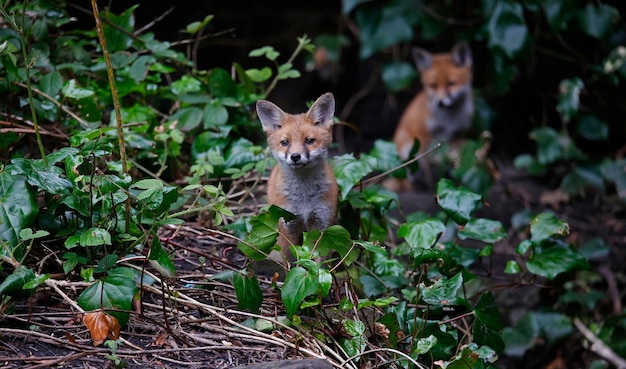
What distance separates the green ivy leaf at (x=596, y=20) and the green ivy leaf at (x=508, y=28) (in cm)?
67

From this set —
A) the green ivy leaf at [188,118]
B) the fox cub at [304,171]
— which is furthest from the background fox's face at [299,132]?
the green ivy leaf at [188,118]

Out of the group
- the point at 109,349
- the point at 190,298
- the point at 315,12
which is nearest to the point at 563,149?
the point at 315,12

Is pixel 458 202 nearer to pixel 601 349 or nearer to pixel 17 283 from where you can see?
pixel 17 283

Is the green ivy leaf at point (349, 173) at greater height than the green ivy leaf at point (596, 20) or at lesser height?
greater

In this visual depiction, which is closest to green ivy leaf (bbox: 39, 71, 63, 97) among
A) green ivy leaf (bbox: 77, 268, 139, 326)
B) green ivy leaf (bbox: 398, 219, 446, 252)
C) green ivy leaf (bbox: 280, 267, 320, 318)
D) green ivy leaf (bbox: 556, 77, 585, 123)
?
green ivy leaf (bbox: 77, 268, 139, 326)

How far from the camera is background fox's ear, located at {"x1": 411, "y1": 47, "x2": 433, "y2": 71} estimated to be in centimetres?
820

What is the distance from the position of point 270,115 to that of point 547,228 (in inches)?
58.8

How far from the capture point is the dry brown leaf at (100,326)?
2.54m

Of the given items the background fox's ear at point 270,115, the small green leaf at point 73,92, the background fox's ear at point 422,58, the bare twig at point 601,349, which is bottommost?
the bare twig at point 601,349

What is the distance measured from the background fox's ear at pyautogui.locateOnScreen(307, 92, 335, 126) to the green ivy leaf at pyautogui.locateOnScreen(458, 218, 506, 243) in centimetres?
87

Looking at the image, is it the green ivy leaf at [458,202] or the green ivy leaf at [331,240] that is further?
the green ivy leaf at [458,202]

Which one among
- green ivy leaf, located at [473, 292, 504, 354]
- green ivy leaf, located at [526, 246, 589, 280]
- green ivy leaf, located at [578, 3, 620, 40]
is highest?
green ivy leaf, located at [473, 292, 504, 354]

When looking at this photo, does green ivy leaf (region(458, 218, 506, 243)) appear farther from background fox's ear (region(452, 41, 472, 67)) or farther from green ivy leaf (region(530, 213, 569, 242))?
background fox's ear (region(452, 41, 472, 67))

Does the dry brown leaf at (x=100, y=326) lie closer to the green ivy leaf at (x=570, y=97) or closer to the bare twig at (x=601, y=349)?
the bare twig at (x=601, y=349)
